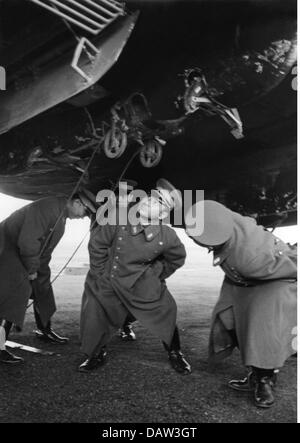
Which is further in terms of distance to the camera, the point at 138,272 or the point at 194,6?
the point at 138,272

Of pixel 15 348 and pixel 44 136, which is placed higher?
pixel 44 136

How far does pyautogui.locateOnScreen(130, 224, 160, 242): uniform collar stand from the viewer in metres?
3.07

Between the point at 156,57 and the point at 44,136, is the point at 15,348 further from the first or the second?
the point at 156,57

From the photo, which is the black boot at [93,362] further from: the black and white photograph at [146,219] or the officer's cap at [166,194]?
the officer's cap at [166,194]

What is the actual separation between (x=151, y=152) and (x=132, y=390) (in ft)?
6.16

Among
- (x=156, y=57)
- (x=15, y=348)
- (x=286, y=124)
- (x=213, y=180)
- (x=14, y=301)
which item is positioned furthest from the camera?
(x=213, y=180)

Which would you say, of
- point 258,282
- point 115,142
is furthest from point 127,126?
point 258,282

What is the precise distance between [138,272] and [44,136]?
1.50m

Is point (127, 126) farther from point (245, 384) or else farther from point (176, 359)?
point (245, 384)

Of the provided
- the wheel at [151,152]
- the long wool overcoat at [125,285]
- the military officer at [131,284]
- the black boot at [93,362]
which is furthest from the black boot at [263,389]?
the wheel at [151,152]

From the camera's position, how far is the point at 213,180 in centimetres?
455

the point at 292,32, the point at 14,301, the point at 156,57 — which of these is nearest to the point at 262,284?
the point at 292,32

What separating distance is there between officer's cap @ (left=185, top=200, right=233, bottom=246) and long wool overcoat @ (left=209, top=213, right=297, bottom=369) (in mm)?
64

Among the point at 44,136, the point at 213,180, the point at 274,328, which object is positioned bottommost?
the point at 274,328
